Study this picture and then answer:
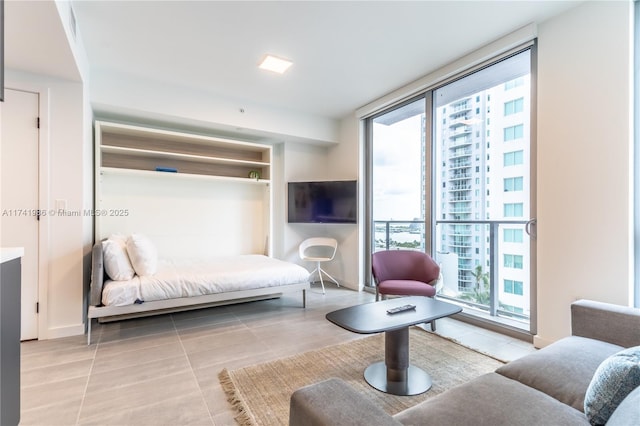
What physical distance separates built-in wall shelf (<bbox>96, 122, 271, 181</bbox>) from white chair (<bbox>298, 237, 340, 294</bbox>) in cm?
130

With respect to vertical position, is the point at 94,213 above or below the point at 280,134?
below

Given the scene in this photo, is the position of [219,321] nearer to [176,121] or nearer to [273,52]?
[176,121]

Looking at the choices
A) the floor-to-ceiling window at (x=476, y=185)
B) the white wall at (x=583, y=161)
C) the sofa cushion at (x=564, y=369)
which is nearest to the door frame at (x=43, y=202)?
the sofa cushion at (x=564, y=369)

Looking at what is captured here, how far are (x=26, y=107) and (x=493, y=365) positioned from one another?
4457 mm

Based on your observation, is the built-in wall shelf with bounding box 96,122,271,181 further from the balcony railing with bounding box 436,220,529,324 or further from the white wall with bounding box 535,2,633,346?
the white wall with bounding box 535,2,633,346

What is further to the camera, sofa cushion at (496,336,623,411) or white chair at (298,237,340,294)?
white chair at (298,237,340,294)

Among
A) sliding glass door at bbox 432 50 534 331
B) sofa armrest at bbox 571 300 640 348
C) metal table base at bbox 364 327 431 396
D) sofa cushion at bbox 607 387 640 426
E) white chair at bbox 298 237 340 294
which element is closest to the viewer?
sofa cushion at bbox 607 387 640 426

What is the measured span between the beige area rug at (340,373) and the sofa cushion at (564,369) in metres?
0.67

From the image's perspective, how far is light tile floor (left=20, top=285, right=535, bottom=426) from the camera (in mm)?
1728

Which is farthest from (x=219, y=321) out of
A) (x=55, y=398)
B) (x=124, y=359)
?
(x=55, y=398)

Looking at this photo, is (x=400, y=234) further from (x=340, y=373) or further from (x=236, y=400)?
(x=236, y=400)

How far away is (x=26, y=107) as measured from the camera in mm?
2689

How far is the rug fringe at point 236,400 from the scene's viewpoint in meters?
1.63

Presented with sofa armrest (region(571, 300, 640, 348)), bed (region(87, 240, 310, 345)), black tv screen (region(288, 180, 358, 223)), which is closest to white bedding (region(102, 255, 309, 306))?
bed (region(87, 240, 310, 345))
